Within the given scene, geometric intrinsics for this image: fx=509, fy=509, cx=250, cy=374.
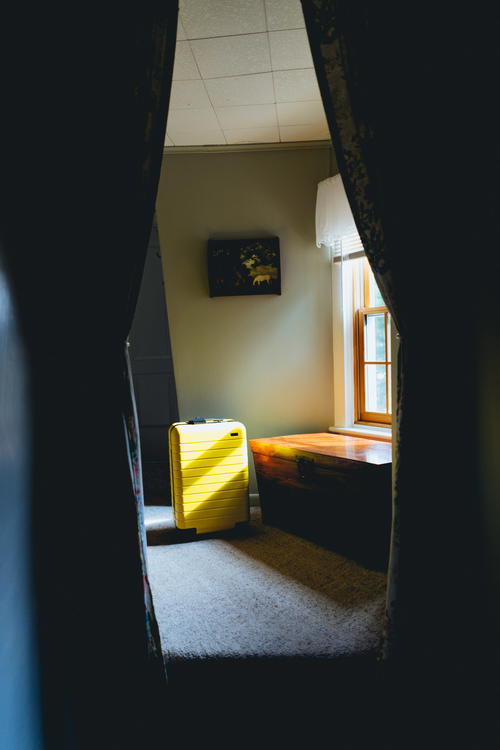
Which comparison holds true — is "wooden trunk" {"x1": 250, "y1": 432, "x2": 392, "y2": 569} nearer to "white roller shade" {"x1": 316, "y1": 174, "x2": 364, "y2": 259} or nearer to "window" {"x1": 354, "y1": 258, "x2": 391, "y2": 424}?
"window" {"x1": 354, "y1": 258, "x2": 391, "y2": 424}

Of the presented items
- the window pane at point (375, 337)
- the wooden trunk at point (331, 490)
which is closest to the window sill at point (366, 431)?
the wooden trunk at point (331, 490)

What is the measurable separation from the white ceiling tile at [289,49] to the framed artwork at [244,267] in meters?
1.30

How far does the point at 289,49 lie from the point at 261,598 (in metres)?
2.85

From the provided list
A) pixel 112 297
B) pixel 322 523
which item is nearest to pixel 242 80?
pixel 112 297

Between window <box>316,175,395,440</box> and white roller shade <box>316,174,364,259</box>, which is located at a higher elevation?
white roller shade <box>316,174,364,259</box>

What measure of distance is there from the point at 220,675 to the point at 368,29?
242cm

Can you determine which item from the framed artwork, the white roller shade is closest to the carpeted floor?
the framed artwork

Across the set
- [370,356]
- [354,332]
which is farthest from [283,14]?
[370,356]

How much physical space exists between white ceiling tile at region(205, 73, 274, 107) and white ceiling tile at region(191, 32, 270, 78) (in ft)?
0.19

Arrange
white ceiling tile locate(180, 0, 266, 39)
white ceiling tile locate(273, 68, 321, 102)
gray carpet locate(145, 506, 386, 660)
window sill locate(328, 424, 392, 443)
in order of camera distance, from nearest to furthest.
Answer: gray carpet locate(145, 506, 386, 660) → white ceiling tile locate(180, 0, 266, 39) → white ceiling tile locate(273, 68, 321, 102) → window sill locate(328, 424, 392, 443)

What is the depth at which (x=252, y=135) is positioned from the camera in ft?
12.4

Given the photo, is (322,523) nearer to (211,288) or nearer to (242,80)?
(211,288)

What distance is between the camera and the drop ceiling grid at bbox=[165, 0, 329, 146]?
8.00ft

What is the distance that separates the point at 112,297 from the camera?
1.70 meters
